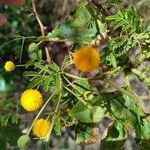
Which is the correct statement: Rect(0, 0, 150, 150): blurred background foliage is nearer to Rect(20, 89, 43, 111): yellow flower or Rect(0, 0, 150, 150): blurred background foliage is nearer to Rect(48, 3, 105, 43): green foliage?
Rect(48, 3, 105, 43): green foliage

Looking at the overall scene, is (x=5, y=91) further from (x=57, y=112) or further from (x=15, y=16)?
(x=57, y=112)

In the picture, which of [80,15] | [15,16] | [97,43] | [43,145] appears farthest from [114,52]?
[15,16]

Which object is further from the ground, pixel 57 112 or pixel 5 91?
pixel 5 91

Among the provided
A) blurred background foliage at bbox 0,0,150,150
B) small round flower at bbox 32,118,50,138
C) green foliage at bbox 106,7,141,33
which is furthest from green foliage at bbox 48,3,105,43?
blurred background foliage at bbox 0,0,150,150

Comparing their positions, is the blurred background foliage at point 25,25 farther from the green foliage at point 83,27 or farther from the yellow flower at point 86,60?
the yellow flower at point 86,60

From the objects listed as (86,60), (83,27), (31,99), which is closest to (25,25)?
(83,27)

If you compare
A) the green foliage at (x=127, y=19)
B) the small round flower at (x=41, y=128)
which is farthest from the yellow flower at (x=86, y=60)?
the small round flower at (x=41, y=128)

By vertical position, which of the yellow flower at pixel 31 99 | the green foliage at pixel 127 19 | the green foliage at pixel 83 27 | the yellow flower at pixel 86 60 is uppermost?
the green foliage at pixel 83 27

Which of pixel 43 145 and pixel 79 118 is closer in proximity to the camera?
pixel 79 118
